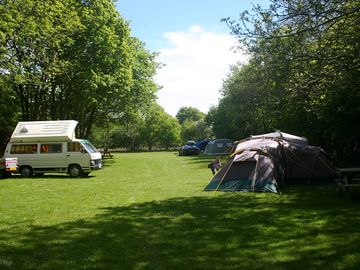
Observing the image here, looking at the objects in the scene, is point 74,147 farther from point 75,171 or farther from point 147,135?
point 147,135

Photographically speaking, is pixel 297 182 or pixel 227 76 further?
pixel 227 76

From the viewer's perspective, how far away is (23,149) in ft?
71.9

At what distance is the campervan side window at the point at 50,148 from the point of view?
21438mm

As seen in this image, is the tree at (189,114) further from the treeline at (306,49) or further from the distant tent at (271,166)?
the treeline at (306,49)

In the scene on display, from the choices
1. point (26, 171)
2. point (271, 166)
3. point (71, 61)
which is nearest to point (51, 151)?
point (26, 171)

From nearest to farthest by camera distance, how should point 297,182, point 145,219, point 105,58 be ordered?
point 145,219 < point 297,182 < point 105,58

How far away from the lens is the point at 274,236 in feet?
25.0

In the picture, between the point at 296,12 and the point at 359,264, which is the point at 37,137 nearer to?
the point at 296,12

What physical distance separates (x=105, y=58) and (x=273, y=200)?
19113 millimetres

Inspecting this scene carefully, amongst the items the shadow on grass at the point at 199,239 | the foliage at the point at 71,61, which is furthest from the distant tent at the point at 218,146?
the shadow on grass at the point at 199,239

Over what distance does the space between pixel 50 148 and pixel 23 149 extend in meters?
1.65

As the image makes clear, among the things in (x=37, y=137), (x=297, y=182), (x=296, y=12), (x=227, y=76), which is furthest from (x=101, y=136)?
(x=296, y=12)

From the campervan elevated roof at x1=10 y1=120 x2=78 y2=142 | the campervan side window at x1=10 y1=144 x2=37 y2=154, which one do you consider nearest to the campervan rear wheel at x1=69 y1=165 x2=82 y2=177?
the campervan elevated roof at x1=10 y1=120 x2=78 y2=142

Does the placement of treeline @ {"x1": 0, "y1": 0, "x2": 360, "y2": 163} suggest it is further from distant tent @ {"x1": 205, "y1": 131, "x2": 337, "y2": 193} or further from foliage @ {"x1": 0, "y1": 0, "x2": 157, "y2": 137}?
distant tent @ {"x1": 205, "y1": 131, "x2": 337, "y2": 193}
